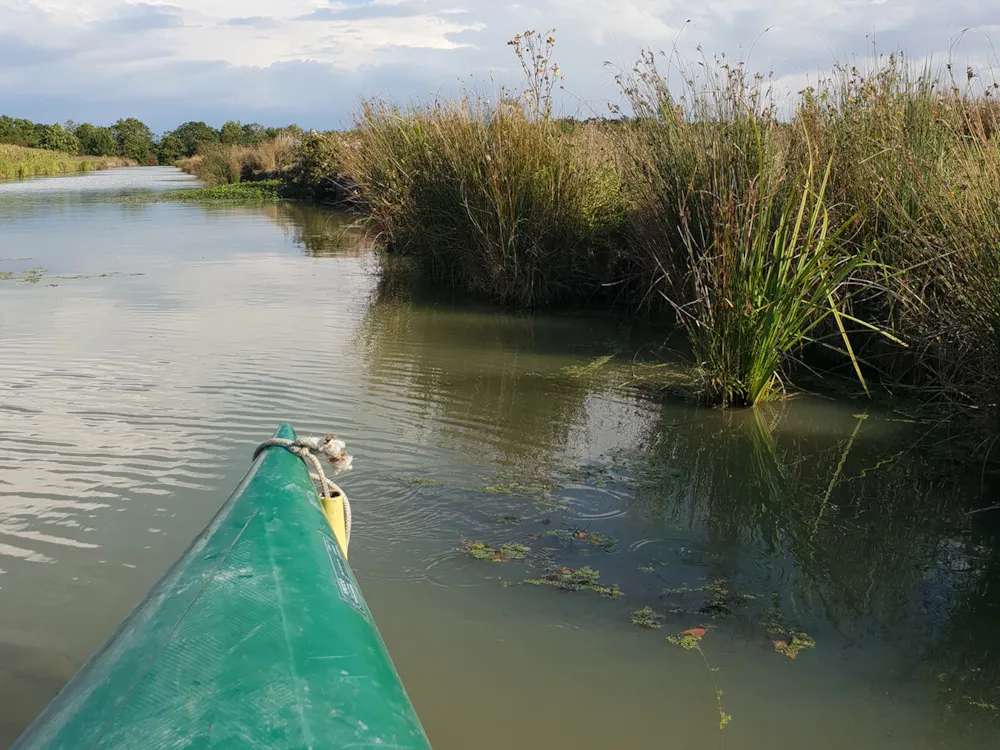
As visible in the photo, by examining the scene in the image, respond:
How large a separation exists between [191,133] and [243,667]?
9789 cm

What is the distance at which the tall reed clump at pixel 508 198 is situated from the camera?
7.86 m

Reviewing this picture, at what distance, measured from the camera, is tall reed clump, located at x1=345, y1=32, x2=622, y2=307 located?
309 inches

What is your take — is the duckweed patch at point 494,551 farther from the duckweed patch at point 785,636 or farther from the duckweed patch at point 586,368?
the duckweed patch at point 586,368

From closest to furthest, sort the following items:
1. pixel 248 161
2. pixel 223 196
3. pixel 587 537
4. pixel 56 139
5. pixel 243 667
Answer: pixel 243 667, pixel 587 537, pixel 223 196, pixel 248 161, pixel 56 139

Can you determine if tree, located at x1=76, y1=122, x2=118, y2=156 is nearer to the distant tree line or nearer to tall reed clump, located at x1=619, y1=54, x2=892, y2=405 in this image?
the distant tree line

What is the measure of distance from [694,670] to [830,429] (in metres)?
2.62

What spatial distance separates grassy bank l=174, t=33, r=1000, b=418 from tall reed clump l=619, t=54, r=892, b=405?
17mm

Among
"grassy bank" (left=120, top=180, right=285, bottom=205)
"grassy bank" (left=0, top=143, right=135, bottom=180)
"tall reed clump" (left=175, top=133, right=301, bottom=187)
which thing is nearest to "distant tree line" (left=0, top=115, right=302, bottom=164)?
"grassy bank" (left=0, top=143, right=135, bottom=180)

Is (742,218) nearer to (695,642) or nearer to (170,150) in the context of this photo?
(695,642)

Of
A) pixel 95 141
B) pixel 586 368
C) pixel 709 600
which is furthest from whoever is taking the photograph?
pixel 95 141

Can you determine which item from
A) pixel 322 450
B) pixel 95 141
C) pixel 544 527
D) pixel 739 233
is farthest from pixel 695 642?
pixel 95 141

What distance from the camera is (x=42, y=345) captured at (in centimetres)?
667

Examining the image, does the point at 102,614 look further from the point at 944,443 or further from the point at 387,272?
the point at 387,272

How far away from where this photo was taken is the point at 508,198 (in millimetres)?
7840
